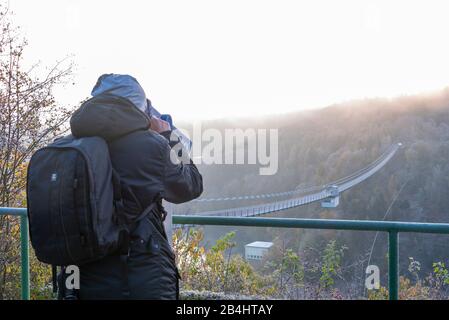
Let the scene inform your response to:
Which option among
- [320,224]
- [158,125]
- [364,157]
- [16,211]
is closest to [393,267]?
[320,224]

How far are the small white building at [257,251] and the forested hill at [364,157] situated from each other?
388 inches

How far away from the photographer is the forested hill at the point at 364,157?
2097 cm

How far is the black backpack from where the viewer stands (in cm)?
166

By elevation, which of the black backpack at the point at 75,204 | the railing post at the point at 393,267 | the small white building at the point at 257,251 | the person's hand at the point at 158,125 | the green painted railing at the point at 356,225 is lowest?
the small white building at the point at 257,251

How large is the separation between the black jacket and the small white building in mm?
2182

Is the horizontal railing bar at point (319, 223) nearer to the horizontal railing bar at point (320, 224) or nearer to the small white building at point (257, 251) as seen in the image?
the horizontal railing bar at point (320, 224)

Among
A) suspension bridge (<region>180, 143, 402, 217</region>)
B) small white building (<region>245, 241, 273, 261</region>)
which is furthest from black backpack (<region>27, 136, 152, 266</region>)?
suspension bridge (<region>180, 143, 402, 217</region>)

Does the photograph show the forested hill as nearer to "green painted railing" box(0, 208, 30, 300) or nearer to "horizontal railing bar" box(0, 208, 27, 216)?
"green painted railing" box(0, 208, 30, 300)

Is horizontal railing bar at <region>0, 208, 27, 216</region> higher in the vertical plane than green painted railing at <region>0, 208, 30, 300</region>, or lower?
higher

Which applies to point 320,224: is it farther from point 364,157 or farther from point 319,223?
point 364,157

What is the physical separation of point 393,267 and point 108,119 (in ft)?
5.05

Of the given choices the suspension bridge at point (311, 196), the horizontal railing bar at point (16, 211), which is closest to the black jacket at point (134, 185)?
the horizontal railing bar at point (16, 211)

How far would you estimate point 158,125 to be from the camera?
1965 millimetres
